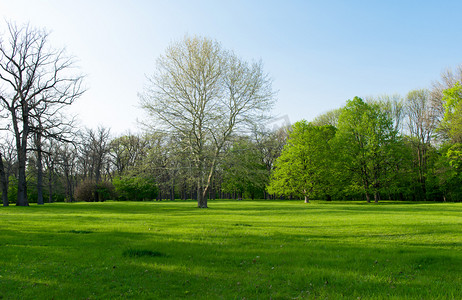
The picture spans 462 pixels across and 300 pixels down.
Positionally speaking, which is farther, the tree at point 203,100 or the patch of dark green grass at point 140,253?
the tree at point 203,100

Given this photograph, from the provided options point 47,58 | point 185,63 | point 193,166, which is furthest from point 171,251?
point 47,58

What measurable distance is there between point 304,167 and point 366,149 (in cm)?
1016

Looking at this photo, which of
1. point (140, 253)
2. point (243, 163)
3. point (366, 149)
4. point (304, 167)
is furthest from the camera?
point (366, 149)

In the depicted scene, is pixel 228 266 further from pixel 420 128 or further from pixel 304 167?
pixel 420 128

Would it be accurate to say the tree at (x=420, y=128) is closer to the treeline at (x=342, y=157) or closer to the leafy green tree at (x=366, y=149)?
the treeline at (x=342, y=157)

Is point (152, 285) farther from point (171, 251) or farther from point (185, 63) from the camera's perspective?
point (185, 63)

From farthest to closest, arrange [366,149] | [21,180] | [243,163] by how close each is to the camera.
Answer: [366,149] → [21,180] → [243,163]

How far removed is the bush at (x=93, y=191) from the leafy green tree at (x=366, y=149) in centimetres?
4289

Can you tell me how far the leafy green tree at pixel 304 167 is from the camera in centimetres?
4338

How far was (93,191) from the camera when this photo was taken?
57500 millimetres

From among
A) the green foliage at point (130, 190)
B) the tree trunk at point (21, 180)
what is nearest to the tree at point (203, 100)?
the tree trunk at point (21, 180)

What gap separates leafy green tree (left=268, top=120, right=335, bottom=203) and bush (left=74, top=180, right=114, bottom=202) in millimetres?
33168

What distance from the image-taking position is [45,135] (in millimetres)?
28406

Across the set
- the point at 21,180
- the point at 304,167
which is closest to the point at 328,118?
the point at 304,167
